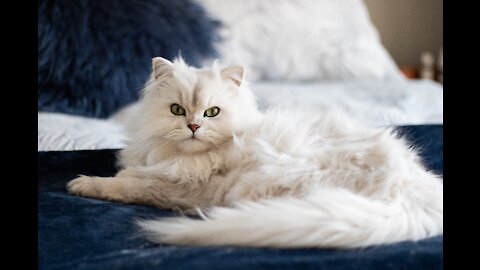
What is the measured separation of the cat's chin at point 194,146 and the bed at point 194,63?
0.51ft

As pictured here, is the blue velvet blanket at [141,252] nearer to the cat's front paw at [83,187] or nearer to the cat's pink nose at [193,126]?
the cat's front paw at [83,187]

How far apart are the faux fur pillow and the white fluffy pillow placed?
38 centimetres

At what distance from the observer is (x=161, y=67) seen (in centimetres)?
111

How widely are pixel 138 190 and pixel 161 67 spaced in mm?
285

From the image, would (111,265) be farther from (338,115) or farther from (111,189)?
(338,115)

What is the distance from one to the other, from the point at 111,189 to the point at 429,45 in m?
3.13

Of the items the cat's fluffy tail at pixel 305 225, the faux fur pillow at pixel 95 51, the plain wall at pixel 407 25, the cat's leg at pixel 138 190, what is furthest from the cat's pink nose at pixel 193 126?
the plain wall at pixel 407 25

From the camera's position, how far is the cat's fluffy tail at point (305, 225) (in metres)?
0.76

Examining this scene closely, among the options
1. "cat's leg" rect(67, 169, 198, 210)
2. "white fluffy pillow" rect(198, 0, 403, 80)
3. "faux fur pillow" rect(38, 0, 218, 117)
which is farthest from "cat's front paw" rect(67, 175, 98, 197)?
"white fluffy pillow" rect(198, 0, 403, 80)

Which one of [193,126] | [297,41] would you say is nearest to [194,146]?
[193,126]

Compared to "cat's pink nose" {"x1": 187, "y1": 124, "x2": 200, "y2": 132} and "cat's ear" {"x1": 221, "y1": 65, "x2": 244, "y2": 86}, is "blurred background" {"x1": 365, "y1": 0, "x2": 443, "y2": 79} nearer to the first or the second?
"cat's ear" {"x1": 221, "y1": 65, "x2": 244, "y2": 86}

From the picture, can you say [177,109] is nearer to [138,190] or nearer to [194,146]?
[194,146]
